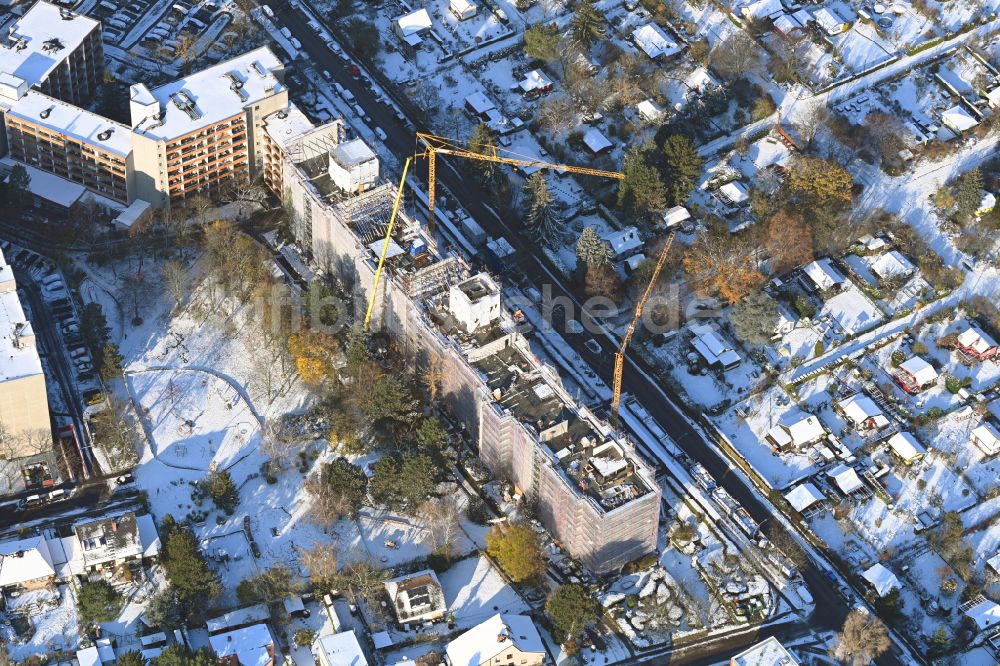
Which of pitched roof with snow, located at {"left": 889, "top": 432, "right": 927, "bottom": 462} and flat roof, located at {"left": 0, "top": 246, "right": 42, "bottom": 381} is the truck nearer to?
pitched roof with snow, located at {"left": 889, "top": 432, "right": 927, "bottom": 462}

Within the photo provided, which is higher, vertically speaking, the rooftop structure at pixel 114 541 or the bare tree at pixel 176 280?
the bare tree at pixel 176 280

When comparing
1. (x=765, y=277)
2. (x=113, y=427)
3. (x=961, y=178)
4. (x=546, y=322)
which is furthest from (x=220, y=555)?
(x=961, y=178)

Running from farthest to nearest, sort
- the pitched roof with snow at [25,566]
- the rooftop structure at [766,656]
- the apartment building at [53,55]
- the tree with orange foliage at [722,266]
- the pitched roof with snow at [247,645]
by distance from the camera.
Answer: the apartment building at [53,55], the tree with orange foliage at [722,266], the pitched roof with snow at [25,566], the rooftop structure at [766,656], the pitched roof with snow at [247,645]

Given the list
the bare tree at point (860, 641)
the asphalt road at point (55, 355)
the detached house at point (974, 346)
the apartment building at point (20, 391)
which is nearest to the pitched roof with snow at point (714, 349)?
the detached house at point (974, 346)

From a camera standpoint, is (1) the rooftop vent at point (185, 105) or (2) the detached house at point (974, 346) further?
(1) the rooftop vent at point (185, 105)

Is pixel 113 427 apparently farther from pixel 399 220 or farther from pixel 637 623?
pixel 637 623

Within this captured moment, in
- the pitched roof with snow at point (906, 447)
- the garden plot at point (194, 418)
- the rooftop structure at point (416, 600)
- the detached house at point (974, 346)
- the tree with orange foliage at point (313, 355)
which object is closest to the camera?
the rooftop structure at point (416, 600)

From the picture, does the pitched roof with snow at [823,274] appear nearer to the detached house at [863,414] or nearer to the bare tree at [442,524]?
the detached house at [863,414]
